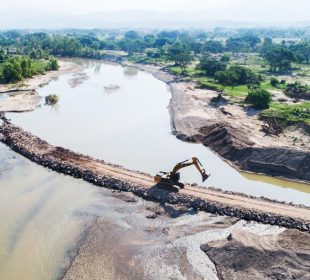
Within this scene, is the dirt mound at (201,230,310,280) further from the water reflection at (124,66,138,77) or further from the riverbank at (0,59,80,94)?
the water reflection at (124,66,138,77)

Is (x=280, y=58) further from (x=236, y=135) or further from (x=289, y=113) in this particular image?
(x=236, y=135)

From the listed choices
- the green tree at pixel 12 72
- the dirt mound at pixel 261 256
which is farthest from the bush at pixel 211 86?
→ the dirt mound at pixel 261 256

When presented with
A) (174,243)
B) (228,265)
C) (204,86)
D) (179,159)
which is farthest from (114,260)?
(204,86)

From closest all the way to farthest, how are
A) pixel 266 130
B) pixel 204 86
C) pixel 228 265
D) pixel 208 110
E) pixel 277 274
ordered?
pixel 277 274 → pixel 228 265 → pixel 266 130 → pixel 208 110 → pixel 204 86

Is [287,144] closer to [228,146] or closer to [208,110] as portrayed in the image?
[228,146]

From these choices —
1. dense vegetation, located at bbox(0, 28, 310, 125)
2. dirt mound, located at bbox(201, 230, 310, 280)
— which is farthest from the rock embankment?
dense vegetation, located at bbox(0, 28, 310, 125)

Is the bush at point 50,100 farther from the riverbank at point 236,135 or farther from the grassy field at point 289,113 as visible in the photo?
the grassy field at point 289,113
